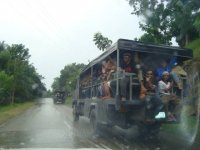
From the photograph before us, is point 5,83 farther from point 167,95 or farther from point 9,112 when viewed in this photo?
point 167,95

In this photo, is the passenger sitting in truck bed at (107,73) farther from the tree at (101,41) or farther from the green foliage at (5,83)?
the green foliage at (5,83)

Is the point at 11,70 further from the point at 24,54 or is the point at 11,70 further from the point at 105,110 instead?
the point at 105,110

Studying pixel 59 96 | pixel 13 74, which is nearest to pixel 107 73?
pixel 13 74

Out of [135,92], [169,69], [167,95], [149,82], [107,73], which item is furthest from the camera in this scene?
[107,73]

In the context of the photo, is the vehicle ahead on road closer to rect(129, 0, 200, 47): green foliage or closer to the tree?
rect(129, 0, 200, 47): green foliage

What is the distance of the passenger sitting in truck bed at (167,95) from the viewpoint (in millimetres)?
13523

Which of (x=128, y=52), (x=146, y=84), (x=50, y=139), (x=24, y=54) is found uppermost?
(x=24, y=54)

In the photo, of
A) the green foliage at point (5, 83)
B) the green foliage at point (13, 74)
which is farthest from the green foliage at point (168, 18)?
the green foliage at point (5, 83)

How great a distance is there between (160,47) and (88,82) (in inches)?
245

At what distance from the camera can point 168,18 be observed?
27.0 meters

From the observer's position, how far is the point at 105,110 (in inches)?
599

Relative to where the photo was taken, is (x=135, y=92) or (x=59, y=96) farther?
(x=59, y=96)

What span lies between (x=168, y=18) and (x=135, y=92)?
14100 mm

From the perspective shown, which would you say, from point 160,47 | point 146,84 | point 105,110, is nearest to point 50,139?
point 105,110
